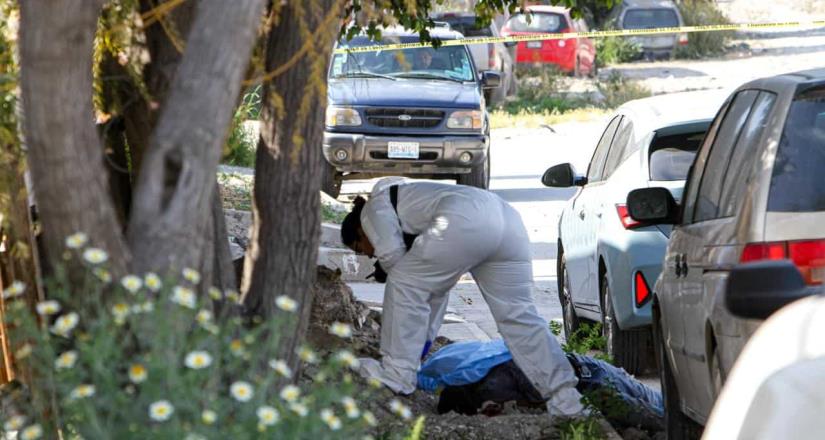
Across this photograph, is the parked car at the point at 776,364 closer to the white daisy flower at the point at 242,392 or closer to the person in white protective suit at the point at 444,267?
the white daisy flower at the point at 242,392

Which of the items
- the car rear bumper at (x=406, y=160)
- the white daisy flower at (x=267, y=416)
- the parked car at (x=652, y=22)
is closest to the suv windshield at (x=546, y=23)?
the parked car at (x=652, y=22)

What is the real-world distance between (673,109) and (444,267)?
7.50 feet

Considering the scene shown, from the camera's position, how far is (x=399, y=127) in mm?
16953

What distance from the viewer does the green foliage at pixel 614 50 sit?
39500 mm

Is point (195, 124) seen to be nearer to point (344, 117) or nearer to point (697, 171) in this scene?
point (697, 171)

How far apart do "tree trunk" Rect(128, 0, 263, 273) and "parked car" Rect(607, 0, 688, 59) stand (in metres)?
35.5

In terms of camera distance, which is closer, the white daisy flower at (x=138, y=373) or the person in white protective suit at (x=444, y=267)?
the white daisy flower at (x=138, y=373)

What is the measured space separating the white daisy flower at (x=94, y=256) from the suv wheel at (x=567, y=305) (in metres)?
6.44

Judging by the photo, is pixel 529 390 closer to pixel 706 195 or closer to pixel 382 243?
pixel 382 243

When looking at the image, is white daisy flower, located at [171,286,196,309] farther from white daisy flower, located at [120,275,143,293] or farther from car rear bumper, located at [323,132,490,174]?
car rear bumper, located at [323,132,490,174]

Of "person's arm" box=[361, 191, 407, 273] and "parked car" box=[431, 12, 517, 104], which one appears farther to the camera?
"parked car" box=[431, 12, 517, 104]

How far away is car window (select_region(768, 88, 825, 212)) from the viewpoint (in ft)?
16.6

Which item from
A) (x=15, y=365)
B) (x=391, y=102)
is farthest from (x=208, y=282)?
(x=391, y=102)

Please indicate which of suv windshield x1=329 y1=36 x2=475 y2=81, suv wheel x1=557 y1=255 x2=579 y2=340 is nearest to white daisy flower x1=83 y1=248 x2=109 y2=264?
suv wheel x1=557 y1=255 x2=579 y2=340
